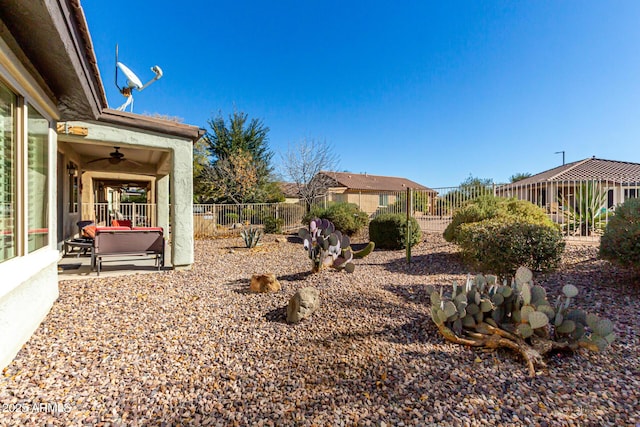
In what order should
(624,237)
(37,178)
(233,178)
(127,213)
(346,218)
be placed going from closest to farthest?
(37,178), (624,237), (346,218), (127,213), (233,178)

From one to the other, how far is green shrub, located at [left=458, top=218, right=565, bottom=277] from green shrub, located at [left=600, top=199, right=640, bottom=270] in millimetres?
640

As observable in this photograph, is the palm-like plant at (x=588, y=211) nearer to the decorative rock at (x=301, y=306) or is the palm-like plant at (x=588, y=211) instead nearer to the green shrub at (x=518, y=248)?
the green shrub at (x=518, y=248)

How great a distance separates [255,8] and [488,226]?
10361 mm

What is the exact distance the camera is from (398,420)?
1.99 meters

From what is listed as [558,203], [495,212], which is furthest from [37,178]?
[558,203]

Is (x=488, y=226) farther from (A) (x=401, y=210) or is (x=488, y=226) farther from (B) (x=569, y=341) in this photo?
(A) (x=401, y=210)

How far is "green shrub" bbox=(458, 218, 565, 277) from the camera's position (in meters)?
5.17

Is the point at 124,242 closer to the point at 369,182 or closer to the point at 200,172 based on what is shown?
the point at 200,172

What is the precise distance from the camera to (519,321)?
9.70 feet

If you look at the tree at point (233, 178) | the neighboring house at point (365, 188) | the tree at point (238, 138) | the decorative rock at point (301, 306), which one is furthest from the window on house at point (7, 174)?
the tree at point (238, 138)

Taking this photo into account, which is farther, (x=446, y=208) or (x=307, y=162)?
(x=307, y=162)

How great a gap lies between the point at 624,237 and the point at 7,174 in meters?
7.81

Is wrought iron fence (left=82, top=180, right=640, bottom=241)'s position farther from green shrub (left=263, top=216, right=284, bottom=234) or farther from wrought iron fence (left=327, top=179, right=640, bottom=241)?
green shrub (left=263, top=216, right=284, bottom=234)

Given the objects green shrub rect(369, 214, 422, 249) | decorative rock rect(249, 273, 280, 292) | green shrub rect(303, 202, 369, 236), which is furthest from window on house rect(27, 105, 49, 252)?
green shrub rect(303, 202, 369, 236)
